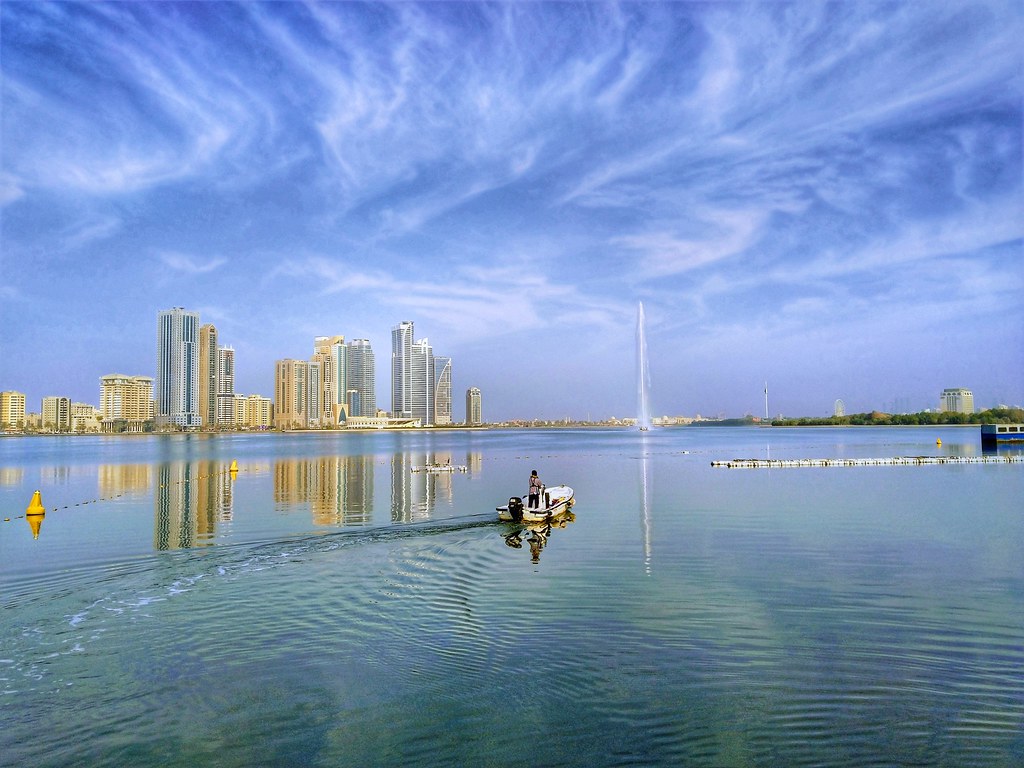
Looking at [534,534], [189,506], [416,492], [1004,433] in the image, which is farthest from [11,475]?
[1004,433]

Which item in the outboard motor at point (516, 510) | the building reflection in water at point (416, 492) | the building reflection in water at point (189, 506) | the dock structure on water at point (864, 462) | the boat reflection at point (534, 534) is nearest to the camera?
the boat reflection at point (534, 534)

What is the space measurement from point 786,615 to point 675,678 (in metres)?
5.67

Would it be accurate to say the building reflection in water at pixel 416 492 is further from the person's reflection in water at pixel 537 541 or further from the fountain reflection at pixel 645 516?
the fountain reflection at pixel 645 516

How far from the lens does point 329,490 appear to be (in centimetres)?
4997

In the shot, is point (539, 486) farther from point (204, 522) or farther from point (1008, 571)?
point (1008, 571)

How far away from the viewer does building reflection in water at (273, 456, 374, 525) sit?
120ft

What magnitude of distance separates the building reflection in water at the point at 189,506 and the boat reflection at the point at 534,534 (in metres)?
12.8

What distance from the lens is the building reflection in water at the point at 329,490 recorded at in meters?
36.6

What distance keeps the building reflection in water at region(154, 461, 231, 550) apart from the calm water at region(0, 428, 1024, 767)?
0.61 meters

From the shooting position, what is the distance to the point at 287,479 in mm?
59781

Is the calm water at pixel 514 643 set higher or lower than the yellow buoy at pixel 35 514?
lower

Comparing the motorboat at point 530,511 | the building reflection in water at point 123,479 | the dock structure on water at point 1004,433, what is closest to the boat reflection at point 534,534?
the motorboat at point 530,511

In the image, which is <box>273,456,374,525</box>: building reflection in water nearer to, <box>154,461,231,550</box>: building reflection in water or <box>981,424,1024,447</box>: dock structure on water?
<box>154,461,231,550</box>: building reflection in water

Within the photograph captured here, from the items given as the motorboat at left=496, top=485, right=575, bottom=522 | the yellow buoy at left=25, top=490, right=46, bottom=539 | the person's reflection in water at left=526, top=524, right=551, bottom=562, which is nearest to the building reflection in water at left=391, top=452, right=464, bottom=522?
the motorboat at left=496, top=485, right=575, bottom=522
